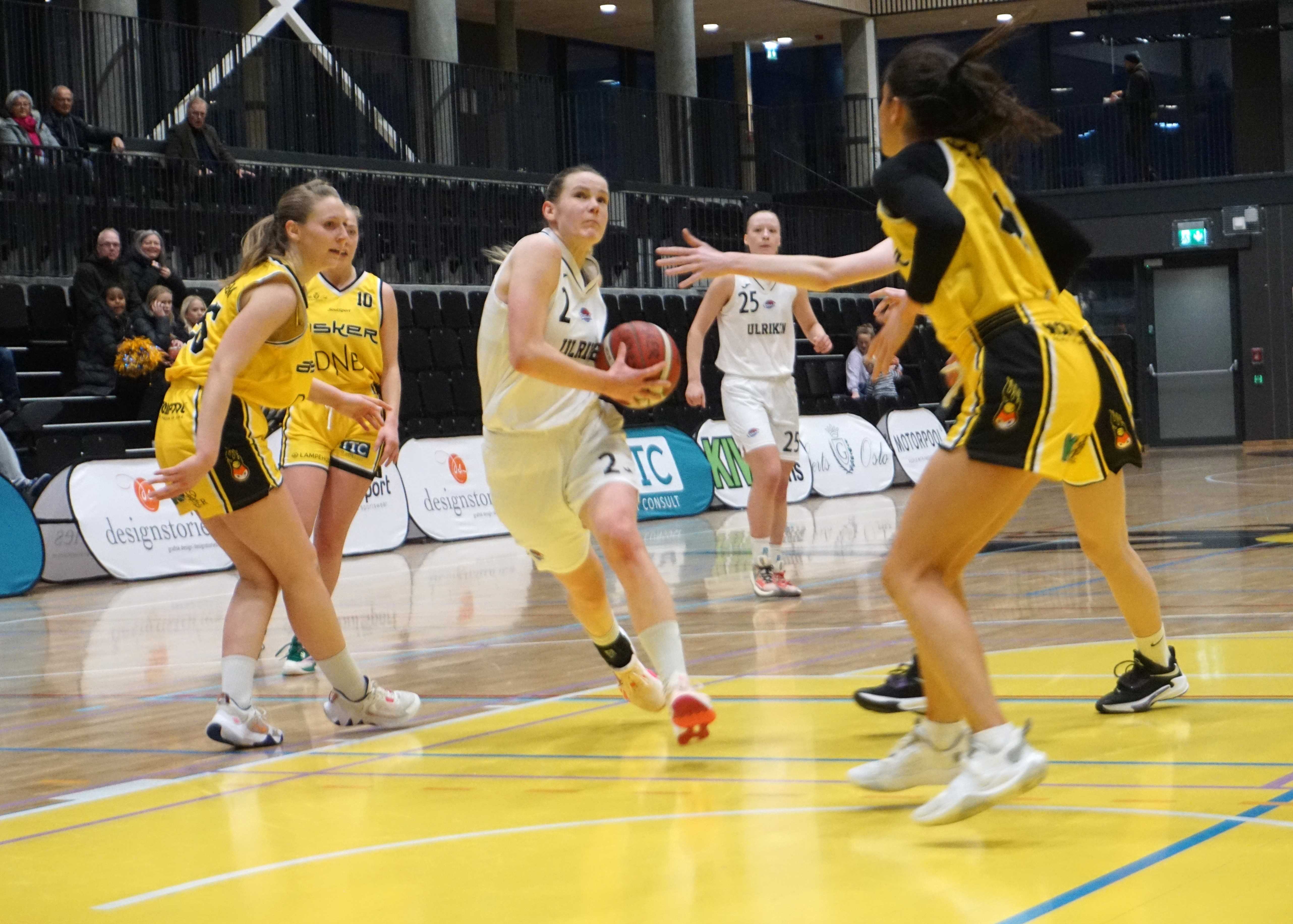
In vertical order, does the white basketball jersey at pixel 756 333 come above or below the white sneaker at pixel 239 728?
above

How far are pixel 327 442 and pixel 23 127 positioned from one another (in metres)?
8.46

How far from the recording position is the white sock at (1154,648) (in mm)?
4297

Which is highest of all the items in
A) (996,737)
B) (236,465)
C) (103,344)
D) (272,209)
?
(272,209)

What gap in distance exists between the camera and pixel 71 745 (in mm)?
4824

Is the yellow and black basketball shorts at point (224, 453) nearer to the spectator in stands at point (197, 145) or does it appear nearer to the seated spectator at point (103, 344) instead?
the seated spectator at point (103, 344)

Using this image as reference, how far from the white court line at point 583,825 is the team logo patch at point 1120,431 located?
3.19 ft

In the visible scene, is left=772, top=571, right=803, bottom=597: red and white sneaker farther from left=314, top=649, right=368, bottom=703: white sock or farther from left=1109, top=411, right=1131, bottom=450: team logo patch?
left=1109, top=411, right=1131, bottom=450: team logo patch

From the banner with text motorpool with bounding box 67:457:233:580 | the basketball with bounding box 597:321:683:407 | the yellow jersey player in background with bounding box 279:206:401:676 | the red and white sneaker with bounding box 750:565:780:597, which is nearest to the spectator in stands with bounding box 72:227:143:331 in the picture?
the banner with text motorpool with bounding box 67:457:233:580

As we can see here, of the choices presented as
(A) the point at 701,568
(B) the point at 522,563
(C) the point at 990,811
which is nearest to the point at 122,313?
(B) the point at 522,563

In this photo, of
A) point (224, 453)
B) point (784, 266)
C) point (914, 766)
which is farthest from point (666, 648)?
point (224, 453)

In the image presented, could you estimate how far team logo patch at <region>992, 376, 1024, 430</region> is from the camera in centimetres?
318

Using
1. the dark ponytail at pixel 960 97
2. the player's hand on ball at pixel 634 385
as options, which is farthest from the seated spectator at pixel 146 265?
the dark ponytail at pixel 960 97

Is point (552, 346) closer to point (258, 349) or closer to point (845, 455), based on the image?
point (258, 349)

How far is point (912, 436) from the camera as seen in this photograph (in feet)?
58.6
